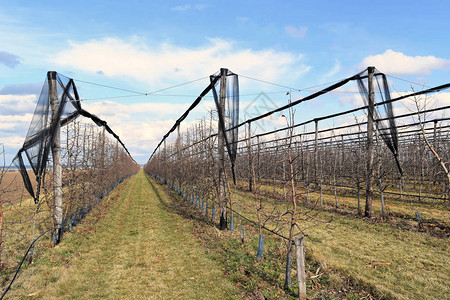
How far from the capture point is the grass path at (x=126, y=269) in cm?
484

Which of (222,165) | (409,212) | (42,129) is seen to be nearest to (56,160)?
(42,129)

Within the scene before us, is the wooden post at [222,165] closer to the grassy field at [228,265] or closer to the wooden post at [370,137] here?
the grassy field at [228,265]

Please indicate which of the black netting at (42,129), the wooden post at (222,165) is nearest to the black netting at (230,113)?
the wooden post at (222,165)

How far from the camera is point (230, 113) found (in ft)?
27.7

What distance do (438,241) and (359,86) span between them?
6.05m

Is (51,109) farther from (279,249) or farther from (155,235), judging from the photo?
(279,249)

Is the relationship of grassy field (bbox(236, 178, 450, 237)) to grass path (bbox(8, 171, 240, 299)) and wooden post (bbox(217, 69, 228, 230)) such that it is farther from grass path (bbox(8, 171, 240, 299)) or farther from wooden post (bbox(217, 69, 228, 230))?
grass path (bbox(8, 171, 240, 299))

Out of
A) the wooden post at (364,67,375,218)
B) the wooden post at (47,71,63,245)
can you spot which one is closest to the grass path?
the wooden post at (47,71,63,245)

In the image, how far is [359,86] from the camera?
10180mm

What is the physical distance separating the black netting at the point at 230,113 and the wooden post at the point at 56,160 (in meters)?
5.01

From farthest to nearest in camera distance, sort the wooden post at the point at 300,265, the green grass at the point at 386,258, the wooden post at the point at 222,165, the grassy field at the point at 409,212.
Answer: the grassy field at the point at 409,212
the wooden post at the point at 222,165
the green grass at the point at 386,258
the wooden post at the point at 300,265

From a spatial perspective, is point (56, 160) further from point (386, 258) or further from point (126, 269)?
point (386, 258)

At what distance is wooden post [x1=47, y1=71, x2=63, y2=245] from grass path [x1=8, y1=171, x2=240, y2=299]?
1.95 ft

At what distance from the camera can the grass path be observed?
484 centimetres
